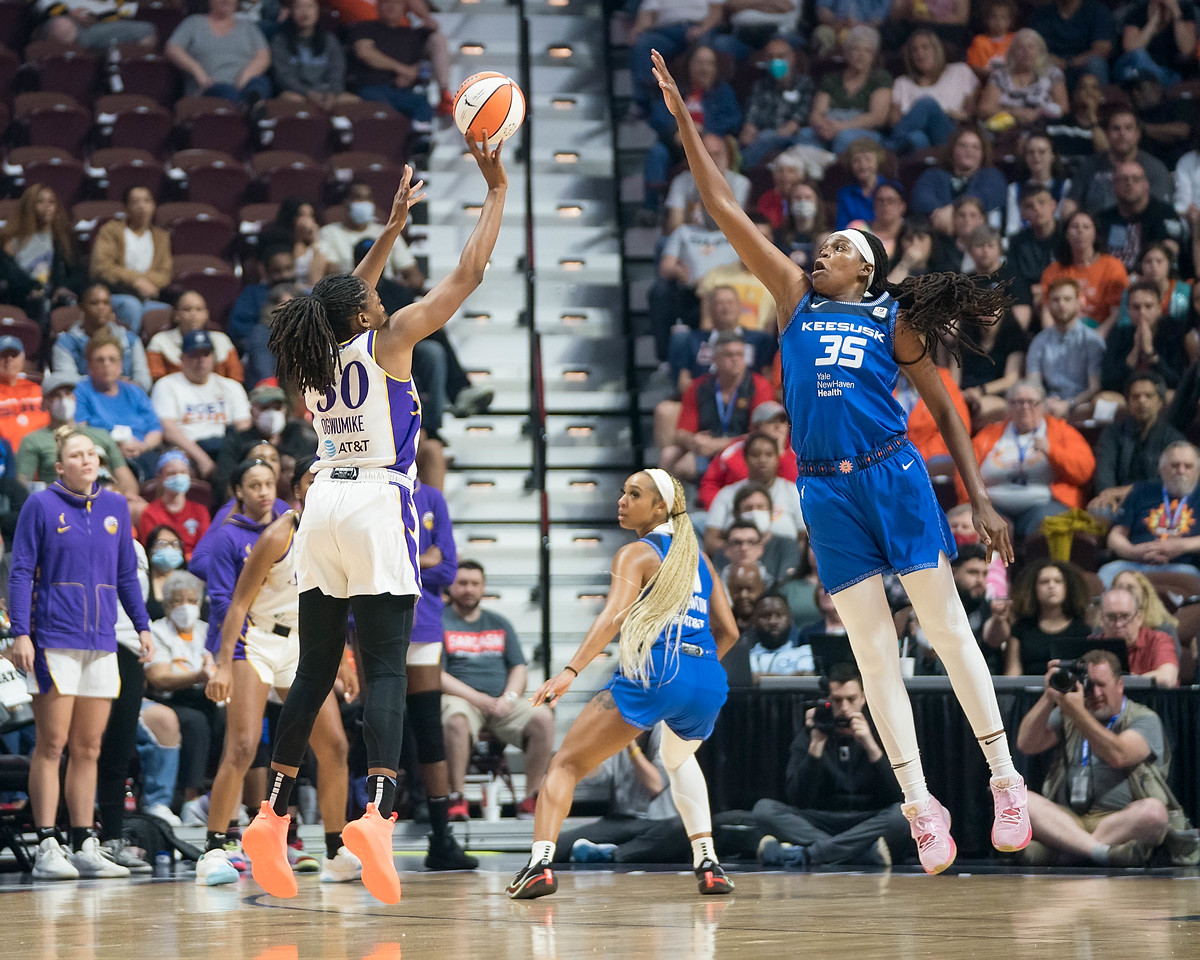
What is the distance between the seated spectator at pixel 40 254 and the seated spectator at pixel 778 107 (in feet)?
17.6

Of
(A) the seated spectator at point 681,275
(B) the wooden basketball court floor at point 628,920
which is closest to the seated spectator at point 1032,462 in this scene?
(A) the seated spectator at point 681,275

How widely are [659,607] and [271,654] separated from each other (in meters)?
1.95

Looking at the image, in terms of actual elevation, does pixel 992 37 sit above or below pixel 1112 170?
above

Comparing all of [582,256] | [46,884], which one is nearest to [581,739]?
[46,884]

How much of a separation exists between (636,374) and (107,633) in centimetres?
582

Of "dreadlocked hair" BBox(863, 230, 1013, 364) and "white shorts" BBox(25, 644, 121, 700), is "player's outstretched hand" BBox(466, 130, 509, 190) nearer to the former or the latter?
"dreadlocked hair" BBox(863, 230, 1013, 364)

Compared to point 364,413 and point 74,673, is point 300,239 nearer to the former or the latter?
point 74,673

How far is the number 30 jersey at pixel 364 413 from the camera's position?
5520 mm

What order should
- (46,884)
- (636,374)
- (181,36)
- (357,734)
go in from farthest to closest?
(181,36), (636,374), (357,734), (46,884)

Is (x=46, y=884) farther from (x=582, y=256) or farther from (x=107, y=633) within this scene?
(x=582, y=256)

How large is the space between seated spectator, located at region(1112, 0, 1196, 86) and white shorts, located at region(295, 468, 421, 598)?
408 inches

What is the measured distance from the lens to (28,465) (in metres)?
9.87

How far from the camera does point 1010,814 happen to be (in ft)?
17.4

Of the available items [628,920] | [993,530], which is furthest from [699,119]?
[628,920]
